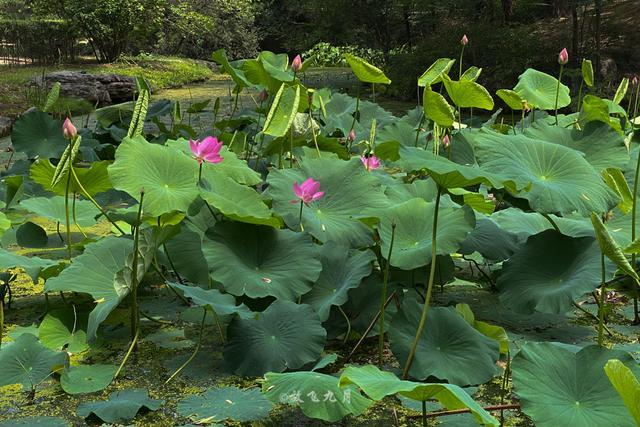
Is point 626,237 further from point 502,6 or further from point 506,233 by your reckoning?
point 502,6

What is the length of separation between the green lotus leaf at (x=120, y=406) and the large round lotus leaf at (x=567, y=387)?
0.57m

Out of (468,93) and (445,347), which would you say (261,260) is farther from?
(468,93)

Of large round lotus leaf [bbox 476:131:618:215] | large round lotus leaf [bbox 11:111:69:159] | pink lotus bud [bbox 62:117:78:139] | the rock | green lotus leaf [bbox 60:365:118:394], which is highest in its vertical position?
pink lotus bud [bbox 62:117:78:139]

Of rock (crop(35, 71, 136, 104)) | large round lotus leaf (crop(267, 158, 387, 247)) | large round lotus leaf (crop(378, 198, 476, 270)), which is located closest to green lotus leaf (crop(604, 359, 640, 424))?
large round lotus leaf (crop(378, 198, 476, 270))

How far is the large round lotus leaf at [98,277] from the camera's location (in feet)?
4.41

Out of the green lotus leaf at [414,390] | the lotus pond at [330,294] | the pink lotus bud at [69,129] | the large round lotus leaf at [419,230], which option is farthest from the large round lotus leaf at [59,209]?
the green lotus leaf at [414,390]

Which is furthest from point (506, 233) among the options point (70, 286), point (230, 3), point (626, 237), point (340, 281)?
point (230, 3)

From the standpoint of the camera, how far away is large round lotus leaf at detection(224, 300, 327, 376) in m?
1.28

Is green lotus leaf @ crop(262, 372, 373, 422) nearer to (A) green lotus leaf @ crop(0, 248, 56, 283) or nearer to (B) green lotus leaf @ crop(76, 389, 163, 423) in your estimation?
(B) green lotus leaf @ crop(76, 389, 163, 423)

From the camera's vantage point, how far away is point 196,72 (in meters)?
Answer: 12.9

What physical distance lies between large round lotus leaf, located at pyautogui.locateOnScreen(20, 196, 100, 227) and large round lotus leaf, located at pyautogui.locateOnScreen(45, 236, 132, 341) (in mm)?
377

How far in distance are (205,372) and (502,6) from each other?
9242 mm

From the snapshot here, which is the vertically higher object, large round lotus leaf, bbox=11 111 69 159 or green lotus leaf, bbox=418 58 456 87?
green lotus leaf, bbox=418 58 456 87

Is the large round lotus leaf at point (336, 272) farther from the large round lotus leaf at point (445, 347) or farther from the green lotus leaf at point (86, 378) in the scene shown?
the green lotus leaf at point (86, 378)
